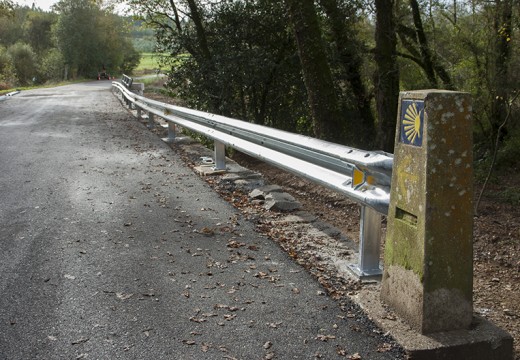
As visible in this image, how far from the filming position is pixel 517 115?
1220cm

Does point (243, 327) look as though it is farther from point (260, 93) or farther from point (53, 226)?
point (260, 93)

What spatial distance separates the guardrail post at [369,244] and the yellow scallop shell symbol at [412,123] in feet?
2.82

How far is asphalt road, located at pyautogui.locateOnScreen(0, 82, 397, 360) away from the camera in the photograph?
312 cm

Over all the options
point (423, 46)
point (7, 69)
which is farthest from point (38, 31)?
point (423, 46)

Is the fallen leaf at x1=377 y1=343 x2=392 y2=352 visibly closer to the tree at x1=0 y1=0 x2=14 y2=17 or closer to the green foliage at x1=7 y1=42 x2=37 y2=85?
the tree at x1=0 y1=0 x2=14 y2=17

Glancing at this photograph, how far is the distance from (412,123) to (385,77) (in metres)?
8.00

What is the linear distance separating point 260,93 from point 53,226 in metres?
9.48

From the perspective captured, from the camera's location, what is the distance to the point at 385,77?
1075 centimetres

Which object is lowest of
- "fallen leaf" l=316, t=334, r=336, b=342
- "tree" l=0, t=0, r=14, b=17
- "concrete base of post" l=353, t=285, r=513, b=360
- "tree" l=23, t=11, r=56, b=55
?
"fallen leaf" l=316, t=334, r=336, b=342

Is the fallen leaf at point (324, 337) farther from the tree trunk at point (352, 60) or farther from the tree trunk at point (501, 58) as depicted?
the tree trunk at point (352, 60)

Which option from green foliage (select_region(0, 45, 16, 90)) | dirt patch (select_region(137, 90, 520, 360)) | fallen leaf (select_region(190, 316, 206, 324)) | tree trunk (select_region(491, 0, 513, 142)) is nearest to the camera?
fallen leaf (select_region(190, 316, 206, 324))

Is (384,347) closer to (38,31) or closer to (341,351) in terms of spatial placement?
(341,351)

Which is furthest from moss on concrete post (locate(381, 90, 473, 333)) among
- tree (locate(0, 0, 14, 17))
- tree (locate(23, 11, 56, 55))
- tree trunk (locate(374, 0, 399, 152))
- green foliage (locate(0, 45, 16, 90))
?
tree (locate(23, 11, 56, 55))

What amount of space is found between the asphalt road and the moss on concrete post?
40cm
